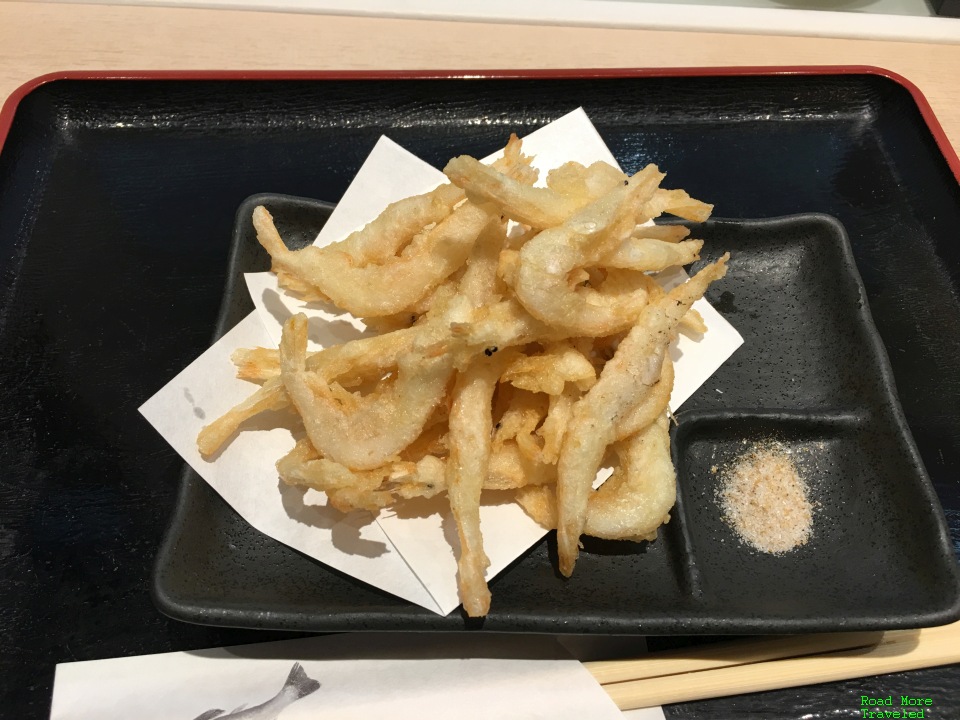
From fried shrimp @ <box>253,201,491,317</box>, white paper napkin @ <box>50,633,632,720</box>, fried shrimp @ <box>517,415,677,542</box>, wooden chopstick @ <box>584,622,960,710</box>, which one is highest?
→ fried shrimp @ <box>253,201,491,317</box>

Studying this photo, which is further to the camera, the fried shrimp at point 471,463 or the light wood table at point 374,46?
the light wood table at point 374,46

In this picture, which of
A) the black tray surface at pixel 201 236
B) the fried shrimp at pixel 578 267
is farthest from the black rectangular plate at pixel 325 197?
the fried shrimp at pixel 578 267

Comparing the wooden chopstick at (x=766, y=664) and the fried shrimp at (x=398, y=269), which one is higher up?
the fried shrimp at (x=398, y=269)

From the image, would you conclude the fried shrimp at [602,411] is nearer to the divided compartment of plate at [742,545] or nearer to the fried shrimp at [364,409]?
the divided compartment of plate at [742,545]

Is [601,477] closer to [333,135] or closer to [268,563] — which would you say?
[268,563]

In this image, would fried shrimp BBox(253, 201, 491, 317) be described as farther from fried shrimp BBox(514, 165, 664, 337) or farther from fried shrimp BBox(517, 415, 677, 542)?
fried shrimp BBox(517, 415, 677, 542)

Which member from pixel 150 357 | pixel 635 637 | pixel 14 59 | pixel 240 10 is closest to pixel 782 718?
pixel 635 637

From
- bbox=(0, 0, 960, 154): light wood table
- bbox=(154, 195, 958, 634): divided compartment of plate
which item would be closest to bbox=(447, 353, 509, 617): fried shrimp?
bbox=(154, 195, 958, 634): divided compartment of plate
